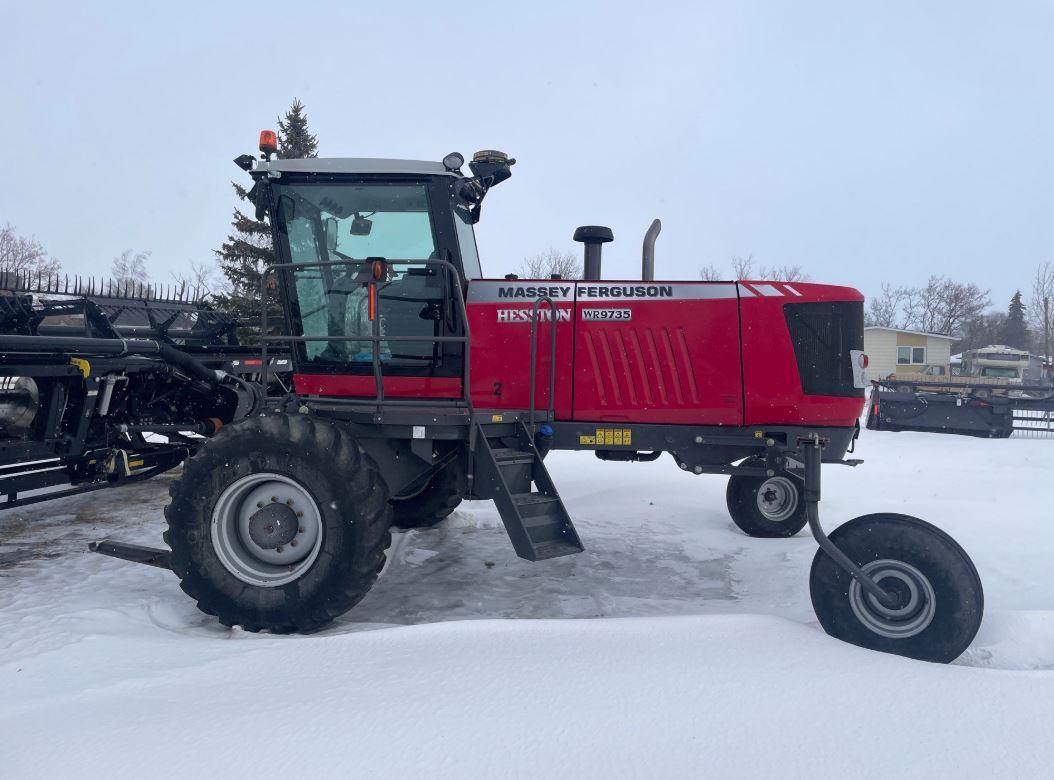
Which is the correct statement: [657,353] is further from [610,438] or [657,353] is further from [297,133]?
[297,133]

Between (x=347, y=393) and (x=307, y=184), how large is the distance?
4.46ft

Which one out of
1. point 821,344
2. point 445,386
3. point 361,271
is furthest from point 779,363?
point 361,271

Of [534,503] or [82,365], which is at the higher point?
[82,365]

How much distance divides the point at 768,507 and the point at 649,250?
2.86 metres

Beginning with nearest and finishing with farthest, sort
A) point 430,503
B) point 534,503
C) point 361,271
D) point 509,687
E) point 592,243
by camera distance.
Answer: point 509,687, point 534,503, point 361,271, point 592,243, point 430,503

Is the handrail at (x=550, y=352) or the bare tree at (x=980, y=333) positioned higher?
the bare tree at (x=980, y=333)

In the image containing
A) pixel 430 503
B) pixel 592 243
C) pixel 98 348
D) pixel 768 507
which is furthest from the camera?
pixel 768 507

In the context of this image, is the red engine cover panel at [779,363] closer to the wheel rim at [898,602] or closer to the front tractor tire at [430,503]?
the wheel rim at [898,602]

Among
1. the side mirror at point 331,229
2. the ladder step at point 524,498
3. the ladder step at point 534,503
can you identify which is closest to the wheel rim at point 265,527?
the ladder step at point 524,498

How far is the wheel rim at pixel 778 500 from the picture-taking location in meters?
6.90

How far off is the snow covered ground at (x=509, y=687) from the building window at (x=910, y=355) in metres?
41.1

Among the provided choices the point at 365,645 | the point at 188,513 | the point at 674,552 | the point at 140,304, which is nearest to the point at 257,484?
the point at 188,513

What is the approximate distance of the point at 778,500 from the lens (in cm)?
694

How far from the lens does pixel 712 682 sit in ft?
9.68
